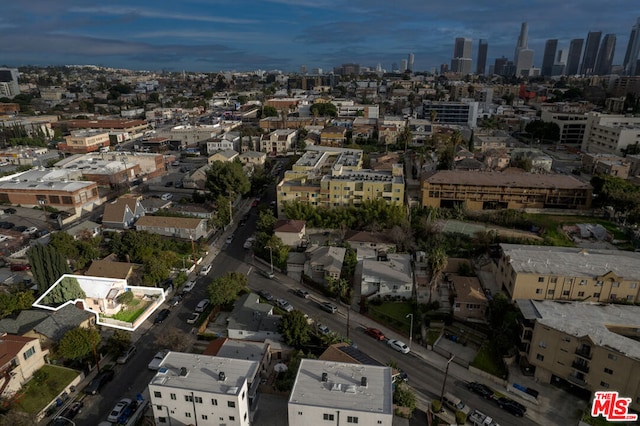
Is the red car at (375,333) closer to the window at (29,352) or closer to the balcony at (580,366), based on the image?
the balcony at (580,366)

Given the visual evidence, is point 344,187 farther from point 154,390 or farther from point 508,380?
point 154,390

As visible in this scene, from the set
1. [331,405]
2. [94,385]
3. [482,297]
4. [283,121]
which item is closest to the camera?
[331,405]

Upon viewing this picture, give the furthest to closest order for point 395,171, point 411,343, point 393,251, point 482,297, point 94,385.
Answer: point 395,171, point 393,251, point 482,297, point 411,343, point 94,385

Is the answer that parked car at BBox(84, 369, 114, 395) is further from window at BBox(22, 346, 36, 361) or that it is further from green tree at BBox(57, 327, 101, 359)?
window at BBox(22, 346, 36, 361)

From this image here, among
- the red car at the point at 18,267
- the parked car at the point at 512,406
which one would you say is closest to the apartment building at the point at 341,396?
the parked car at the point at 512,406

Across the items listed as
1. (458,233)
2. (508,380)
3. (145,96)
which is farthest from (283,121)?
(145,96)

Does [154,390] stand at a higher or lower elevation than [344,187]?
lower
